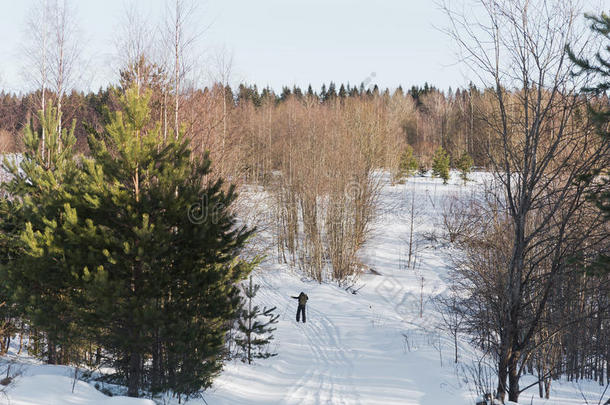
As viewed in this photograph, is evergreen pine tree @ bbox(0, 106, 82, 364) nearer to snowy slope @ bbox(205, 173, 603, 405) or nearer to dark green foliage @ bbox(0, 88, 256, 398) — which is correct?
dark green foliage @ bbox(0, 88, 256, 398)

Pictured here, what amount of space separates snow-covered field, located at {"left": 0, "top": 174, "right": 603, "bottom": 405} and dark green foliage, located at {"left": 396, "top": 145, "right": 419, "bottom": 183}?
19.6 m

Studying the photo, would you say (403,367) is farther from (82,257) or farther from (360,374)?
(82,257)

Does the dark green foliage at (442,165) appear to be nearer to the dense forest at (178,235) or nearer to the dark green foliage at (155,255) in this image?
the dense forest at (178,235)

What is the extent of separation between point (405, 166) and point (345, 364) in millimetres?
36820

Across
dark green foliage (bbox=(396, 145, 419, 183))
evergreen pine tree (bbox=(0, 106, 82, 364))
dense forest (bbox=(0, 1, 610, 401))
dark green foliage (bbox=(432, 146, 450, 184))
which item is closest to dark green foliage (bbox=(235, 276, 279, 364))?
dense forest (bbox=(0, 1, 610, 401))

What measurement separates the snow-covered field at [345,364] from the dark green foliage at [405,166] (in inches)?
772

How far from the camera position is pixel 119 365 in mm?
8469

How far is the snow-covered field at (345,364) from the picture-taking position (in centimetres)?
895

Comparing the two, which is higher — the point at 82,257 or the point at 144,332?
the point at 82,257

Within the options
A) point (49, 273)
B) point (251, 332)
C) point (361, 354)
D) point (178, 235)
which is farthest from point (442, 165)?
point (49, 273)

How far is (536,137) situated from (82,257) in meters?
7.89

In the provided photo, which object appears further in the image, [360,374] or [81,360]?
[360,374]

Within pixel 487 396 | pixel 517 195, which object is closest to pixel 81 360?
pixel 487 396

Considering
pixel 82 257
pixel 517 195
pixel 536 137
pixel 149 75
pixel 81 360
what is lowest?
pixel 81 360
